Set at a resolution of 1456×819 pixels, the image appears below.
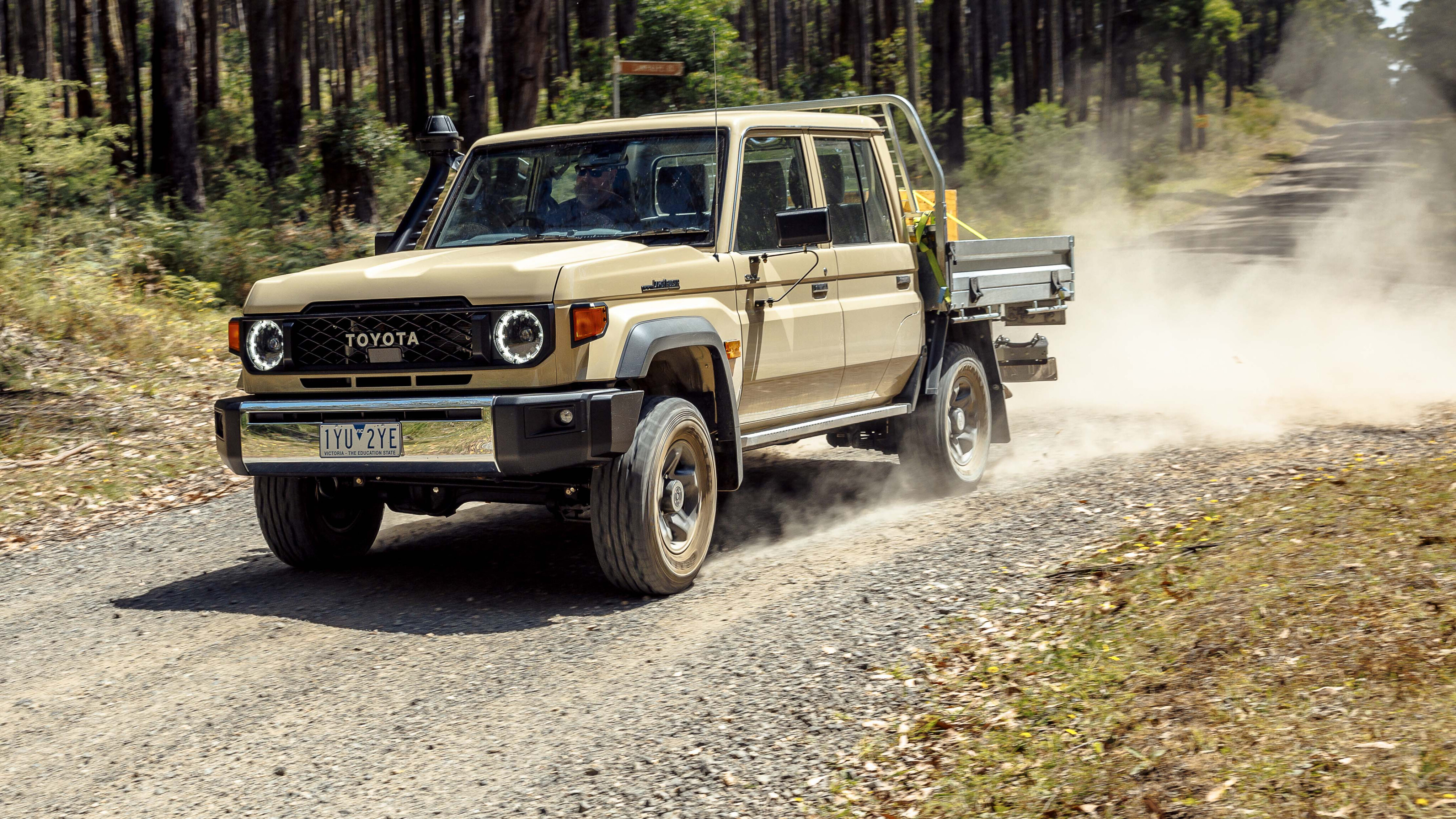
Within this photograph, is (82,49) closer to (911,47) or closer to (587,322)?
(911,47)

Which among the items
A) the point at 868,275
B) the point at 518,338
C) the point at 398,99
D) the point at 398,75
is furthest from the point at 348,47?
the point at 518,338

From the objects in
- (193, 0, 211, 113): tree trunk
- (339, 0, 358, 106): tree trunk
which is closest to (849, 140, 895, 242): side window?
(193, 0, 211, 113): tree trunk

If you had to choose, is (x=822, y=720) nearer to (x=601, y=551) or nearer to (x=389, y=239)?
(x=601, y=551)

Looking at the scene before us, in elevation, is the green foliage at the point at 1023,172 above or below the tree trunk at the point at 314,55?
below

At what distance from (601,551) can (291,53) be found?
24398 mm

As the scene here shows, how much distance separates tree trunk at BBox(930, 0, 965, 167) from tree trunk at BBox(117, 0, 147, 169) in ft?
59.8

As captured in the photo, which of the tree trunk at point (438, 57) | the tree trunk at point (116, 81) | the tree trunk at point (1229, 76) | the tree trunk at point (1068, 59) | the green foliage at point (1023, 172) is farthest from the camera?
the tree trunk at point (1229, 76)

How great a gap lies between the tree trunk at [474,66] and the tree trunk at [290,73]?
26.7 ft

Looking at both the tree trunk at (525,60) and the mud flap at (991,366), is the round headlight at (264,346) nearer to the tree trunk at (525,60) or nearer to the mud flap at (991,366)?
the mud flap at (991,366)

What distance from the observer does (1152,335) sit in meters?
15.5

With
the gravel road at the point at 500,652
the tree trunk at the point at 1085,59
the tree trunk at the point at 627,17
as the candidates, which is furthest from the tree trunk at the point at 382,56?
the gravel road at the point at 500,652

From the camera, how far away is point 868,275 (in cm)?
728

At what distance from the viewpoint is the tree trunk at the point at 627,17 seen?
22875mm

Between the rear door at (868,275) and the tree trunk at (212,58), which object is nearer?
the rear door at (868,275)
